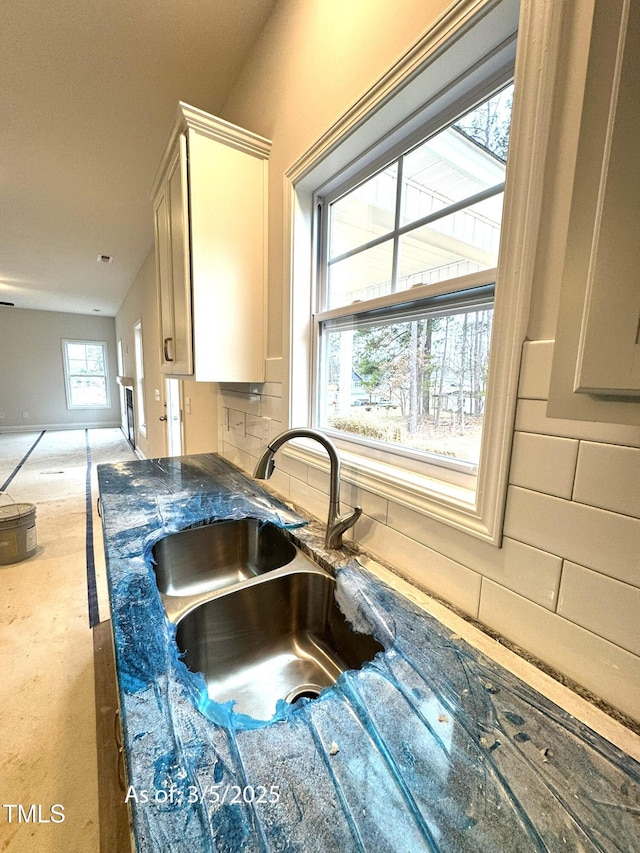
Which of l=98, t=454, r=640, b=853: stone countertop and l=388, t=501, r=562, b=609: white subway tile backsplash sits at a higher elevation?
l=388, t=501, r=562, b=609: white subway tile backsplash

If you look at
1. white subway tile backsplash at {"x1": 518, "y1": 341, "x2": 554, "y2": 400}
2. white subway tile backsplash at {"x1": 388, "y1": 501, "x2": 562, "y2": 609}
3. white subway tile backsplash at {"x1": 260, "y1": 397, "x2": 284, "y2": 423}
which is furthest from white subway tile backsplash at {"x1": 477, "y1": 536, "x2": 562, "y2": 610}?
white subway tile backsplash at {"x1": 260, "y1": 397, "x2": 284, "y2": 423}

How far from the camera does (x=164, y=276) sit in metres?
1.82

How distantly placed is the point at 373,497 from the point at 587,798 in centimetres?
66

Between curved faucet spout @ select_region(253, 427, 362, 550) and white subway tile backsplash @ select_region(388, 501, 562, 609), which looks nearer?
white subway tile backsplash @ select_region(388, 501, 562, 609)

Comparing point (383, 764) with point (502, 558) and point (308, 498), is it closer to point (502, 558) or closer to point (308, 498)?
point (502, 558)

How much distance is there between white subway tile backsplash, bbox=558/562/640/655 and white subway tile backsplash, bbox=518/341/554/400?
300 mm

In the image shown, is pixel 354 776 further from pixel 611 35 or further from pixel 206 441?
pixel 206 441

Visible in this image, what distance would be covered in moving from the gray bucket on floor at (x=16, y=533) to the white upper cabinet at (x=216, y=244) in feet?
5.93

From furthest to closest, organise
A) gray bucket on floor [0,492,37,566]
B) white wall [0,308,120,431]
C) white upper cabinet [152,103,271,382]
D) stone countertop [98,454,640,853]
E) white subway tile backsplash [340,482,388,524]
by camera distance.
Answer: white wall [0,308,120,431], gray bucket on floor [0,492,37,566], white upper cabinet [152,103,271,382], white subway tile backsplash [340,482,388,524], stone countertop [98,454,640,853]

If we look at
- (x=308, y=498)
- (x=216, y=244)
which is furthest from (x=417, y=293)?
(x=216, y=244)

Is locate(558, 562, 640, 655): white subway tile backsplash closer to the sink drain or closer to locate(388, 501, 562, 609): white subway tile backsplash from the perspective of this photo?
locate(388, 501, 562, 609): white subway tile backsplash

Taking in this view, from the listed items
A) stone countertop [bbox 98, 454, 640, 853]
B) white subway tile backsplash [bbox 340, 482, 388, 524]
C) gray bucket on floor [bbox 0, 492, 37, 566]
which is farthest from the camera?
gray bucket on floor [bbox 0, 492, 37, 566]

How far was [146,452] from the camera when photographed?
5.25 m

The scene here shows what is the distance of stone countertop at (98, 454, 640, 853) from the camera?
38cm
